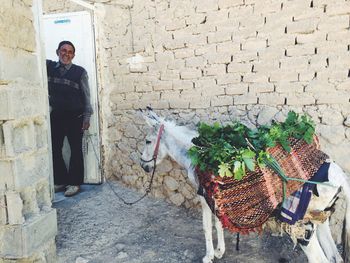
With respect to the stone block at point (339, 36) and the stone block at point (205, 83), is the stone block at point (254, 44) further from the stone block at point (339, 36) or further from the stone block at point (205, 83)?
the stone block at point (339, 36)

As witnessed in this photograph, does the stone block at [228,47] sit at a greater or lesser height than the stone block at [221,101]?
greater

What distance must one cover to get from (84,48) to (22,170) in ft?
9.01

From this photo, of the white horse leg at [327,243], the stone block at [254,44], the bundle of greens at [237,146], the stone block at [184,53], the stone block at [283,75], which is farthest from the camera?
the stone block at [184,53]

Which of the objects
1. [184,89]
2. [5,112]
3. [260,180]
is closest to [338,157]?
[260,180]

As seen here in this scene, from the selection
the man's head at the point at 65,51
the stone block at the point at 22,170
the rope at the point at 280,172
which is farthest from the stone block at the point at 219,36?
the stone block at the point at 22,170

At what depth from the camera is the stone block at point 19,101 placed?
2.38m

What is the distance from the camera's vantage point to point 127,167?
188 inches

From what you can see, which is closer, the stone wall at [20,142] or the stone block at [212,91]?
the stone wall at [20,142]

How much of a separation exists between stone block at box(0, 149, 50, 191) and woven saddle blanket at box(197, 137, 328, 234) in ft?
4.70

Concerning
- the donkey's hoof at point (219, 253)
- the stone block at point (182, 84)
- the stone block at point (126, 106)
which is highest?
the stone block at point (182, 84)

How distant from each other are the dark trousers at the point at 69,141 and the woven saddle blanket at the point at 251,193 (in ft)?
9.58

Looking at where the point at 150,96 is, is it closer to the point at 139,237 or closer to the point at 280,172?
the point at 139,237

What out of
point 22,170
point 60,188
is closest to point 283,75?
point 22,170

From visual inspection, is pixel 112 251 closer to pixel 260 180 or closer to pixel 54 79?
pixel 260 180
